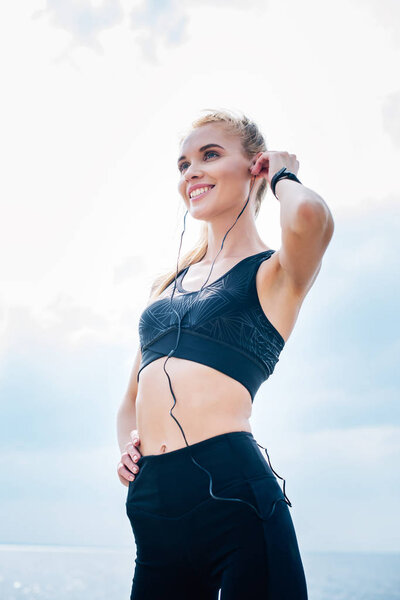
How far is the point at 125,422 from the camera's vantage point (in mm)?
2373

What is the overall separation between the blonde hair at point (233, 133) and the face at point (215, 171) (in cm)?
3

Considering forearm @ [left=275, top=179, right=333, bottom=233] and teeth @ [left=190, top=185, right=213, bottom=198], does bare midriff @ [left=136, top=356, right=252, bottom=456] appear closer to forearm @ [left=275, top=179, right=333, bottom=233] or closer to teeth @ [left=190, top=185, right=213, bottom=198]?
forearm @ [left=275, top=179, right=333, bottom=233]

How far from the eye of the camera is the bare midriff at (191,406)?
181 centimetres

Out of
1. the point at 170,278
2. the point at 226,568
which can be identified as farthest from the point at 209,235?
the point at 226,568

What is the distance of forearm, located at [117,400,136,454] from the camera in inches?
91.2

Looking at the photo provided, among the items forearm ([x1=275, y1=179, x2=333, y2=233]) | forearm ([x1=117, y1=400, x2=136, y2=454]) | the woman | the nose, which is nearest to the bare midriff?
the woman

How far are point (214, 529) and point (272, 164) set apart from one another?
1312mm

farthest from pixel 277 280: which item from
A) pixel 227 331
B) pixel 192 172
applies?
pixel 192 172

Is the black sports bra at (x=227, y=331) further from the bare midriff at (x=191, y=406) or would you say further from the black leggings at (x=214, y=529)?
the black leggings at (x=214, y=529)

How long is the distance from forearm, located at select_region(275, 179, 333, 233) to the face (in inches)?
18.7

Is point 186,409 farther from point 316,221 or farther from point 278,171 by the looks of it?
point 278,171

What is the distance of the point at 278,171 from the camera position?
2125 mm

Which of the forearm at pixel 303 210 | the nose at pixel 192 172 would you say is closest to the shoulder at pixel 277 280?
the forearm at pixel 303 210

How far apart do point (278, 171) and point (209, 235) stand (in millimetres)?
553
